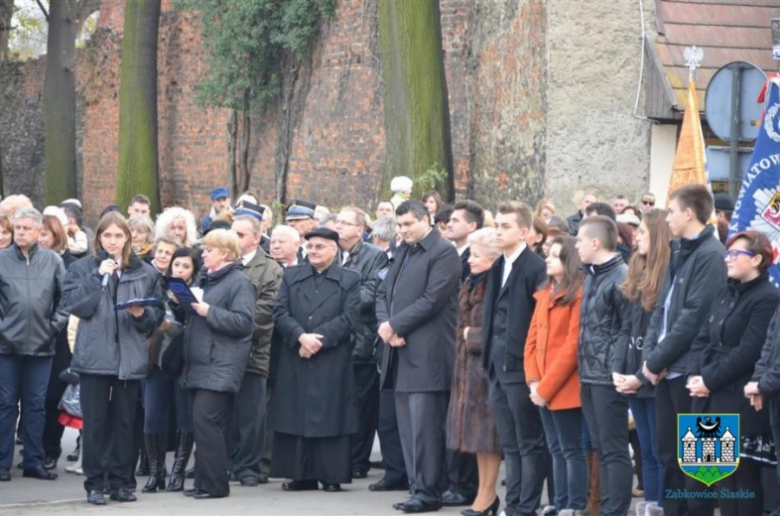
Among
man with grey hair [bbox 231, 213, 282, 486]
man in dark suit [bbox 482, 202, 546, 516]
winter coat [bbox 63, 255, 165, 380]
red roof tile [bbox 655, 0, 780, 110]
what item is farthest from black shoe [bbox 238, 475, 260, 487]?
red roof tile [bbox 655, 0, 780, 110]

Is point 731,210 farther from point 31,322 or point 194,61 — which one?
point 194,61

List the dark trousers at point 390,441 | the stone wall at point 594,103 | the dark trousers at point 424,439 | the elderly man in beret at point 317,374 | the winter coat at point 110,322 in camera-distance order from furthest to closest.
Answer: the stone wall at point 594,103
the dark trousers at point 390,441
the elderly man in beret at point 317,374
the winter coat at point 110,322
the dark trousers at point 424,439

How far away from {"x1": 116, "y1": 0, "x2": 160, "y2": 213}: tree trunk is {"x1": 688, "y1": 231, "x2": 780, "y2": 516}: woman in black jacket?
17958 mm

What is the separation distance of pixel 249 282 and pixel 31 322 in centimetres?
204

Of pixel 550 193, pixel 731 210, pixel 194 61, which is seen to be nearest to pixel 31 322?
pixel 731 210

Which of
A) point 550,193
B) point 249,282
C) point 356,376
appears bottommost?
point 356,376

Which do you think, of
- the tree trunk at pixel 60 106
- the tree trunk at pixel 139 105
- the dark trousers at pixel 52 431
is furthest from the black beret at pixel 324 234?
the tree trunk at pixel 60 106

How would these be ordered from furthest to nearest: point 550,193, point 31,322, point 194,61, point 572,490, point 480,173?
1. point 194,61
2. point 480,173
3. point 550,193
4. point 31,322
5. point 572,490

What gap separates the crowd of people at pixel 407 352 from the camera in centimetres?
852

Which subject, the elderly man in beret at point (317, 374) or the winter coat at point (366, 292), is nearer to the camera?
the elderly man in beret at point (317, 374)

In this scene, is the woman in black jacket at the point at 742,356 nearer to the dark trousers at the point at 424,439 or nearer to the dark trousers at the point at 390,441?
the dark trousers at the point at 424,439

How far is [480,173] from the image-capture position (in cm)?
2003

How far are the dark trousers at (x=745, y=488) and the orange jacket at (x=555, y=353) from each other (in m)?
1.25

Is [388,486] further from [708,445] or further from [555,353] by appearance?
[708,445]
